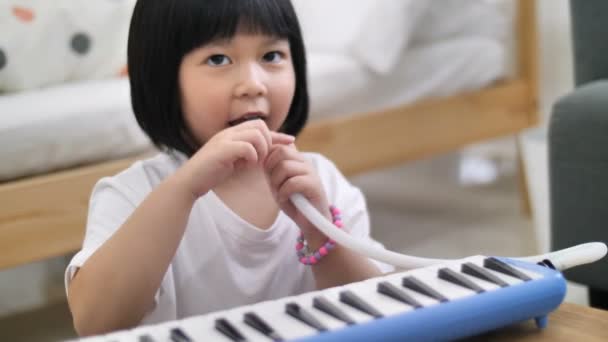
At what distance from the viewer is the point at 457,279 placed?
1.85ft

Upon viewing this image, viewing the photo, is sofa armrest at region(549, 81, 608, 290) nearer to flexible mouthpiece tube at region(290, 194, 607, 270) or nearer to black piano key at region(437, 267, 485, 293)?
flexible mouthpiece tube at region(290, 194, 607, 270)

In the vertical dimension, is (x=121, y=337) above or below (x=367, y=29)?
below

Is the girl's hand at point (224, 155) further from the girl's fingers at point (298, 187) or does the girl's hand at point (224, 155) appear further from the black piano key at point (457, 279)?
the black piano key at point (457, 279)

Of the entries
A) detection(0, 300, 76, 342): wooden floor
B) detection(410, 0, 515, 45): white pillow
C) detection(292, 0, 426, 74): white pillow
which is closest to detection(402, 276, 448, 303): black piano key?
detection(0, 300, 76, 342): wooden floor

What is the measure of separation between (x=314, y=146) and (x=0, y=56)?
21.8 inches

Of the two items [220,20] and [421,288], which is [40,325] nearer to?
[220,20]

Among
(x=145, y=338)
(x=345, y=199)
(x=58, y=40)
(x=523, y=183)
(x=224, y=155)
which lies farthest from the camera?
(x=523, y=183)

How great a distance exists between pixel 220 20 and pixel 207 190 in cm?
17

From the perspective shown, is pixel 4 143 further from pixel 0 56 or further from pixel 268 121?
pixel 268 121

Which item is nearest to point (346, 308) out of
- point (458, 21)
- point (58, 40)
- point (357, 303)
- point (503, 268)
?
point (357, 303)

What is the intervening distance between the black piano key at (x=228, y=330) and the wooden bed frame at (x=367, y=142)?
2.31ft

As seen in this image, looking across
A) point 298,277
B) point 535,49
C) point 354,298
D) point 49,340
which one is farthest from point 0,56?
point 535,49

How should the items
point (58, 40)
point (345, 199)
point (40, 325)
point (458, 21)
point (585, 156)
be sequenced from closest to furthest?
point (345, 199) < point (585, 156) < point (58, 40) < point (40, 325) < point (458, 21)

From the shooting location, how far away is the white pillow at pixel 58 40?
131cm
